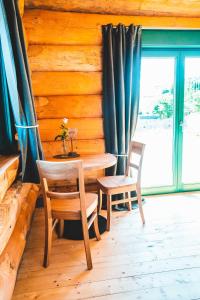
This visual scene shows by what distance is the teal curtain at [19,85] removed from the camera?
197 cm

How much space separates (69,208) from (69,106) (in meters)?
1.46

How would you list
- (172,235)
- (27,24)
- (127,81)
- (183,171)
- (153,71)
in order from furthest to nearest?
(183,171)
(153,71)
(127,81)
(27,24)
(172,235)

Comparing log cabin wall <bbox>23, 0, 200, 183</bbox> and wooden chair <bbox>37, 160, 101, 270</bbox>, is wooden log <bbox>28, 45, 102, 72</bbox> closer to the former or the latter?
log cabin wall <bbox>23, 0, 200, 183</bbox>

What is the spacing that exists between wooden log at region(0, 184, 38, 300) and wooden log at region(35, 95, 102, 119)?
97cm

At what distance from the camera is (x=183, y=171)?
379cm

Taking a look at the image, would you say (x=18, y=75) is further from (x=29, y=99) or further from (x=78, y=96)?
(x=78, y=96)

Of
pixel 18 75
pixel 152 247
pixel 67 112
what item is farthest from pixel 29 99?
pixel 152 247

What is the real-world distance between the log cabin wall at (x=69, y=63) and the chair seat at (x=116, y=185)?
1.80 feet

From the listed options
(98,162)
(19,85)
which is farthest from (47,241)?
(19,85)

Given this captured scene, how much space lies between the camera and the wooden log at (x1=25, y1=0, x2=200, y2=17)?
2.85 meters

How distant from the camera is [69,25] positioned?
9.73 ft

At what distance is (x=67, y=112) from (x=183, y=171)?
1.98m

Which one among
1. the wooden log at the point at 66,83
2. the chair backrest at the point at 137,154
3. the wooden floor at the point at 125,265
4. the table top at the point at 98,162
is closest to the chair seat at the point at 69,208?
the table top at the point at 98,162

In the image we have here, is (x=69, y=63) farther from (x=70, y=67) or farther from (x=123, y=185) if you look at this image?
(x=123, y=185)
